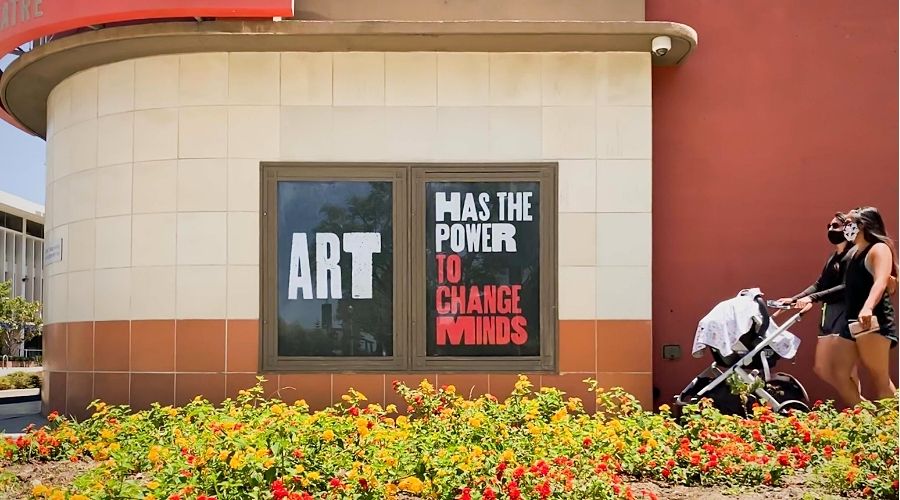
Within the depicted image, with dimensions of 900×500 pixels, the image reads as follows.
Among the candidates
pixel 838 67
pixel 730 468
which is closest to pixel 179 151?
pixel 730 468

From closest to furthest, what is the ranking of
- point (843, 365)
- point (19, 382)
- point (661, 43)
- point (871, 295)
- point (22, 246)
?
1. point (871, 295)
2. point (843, 365)
3. point (661, 43)
4. point (19, 382)
5. point (22, 246)

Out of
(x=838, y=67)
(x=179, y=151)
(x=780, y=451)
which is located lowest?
(x=780, y=451)

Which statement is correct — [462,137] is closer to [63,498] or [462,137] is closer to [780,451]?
[780,451]

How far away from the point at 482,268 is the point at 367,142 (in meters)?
1.57

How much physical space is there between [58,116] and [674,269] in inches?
253

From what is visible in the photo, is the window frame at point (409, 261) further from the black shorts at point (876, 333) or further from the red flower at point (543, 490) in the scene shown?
the red flower at point (543, 490)

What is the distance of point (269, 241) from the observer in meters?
9.12

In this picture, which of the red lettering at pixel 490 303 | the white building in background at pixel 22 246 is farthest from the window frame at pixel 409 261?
the white building in background at pixel 22 246

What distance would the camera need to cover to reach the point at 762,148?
977 cm

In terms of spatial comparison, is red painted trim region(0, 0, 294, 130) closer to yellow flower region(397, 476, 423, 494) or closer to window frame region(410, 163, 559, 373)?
window frame region(410, 163, 559, 373)

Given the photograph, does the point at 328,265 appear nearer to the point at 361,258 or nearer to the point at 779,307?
the point at 361,258

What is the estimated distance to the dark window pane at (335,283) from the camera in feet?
29.9

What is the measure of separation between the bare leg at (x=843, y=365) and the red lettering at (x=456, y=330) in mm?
3077

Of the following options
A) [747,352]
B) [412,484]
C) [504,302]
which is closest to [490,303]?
[504,302]
